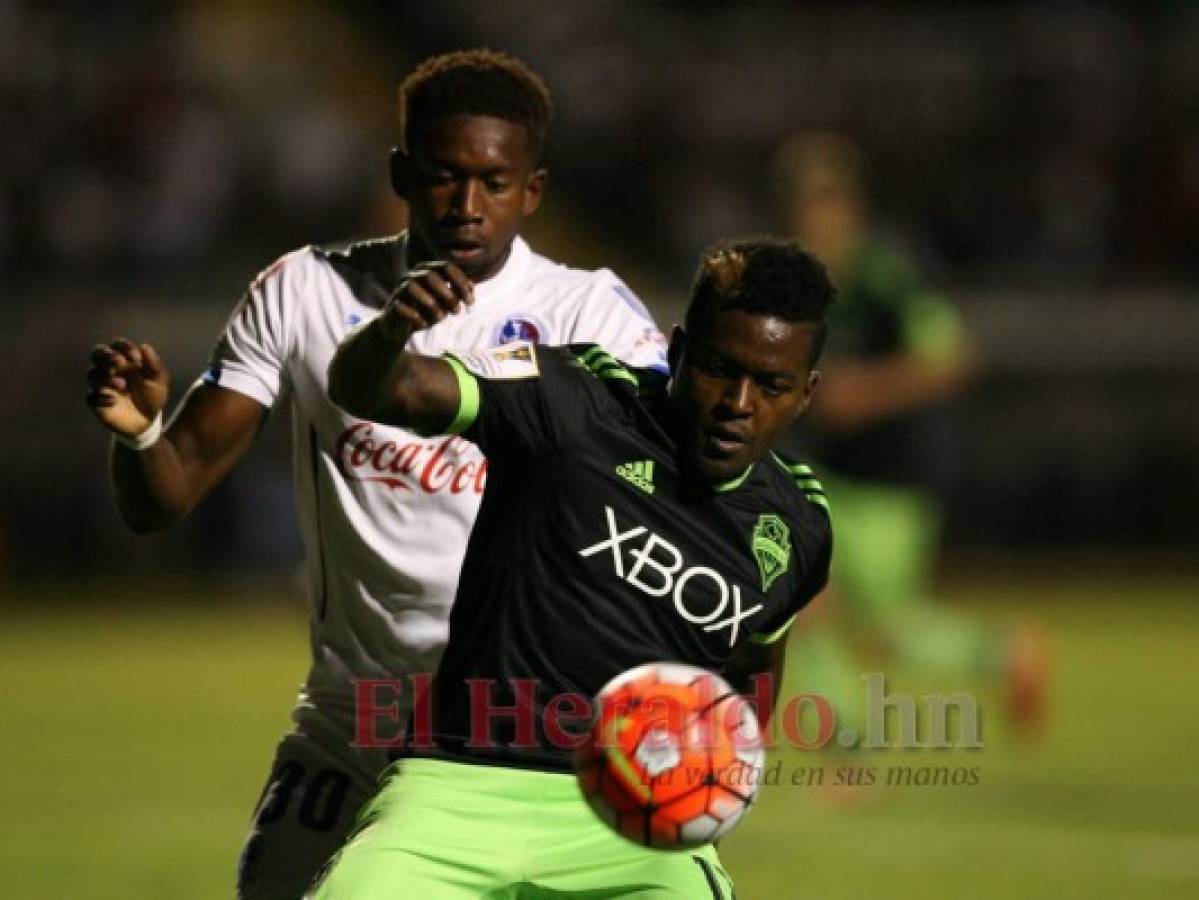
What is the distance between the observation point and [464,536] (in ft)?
17.4

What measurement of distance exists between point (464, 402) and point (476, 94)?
1.04 metres

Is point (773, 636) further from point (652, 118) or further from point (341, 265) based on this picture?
point (652, 118)

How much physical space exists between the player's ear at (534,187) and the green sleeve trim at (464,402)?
97cm

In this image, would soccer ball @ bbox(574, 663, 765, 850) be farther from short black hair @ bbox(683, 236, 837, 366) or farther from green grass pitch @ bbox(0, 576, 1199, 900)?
green grass pitch @ bbox(0, 576, 1199, 900)

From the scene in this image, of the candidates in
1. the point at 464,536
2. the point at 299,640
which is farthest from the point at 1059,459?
the point at 464,536

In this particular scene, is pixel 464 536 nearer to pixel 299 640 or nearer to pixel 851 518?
pixel 851 518

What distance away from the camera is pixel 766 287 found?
466 centimetres

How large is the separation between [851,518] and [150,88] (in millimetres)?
10205

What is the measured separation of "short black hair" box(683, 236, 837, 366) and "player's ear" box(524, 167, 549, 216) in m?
0.71

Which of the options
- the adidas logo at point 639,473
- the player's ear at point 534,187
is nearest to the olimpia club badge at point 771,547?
the adidas logo at point 639,473

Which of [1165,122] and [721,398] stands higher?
[1165,122]

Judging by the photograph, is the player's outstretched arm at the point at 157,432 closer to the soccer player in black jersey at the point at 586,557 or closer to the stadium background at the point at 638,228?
the soccer player in black jersey at the point at 586,557

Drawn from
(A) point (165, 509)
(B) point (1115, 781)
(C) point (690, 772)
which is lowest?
(C) point (690, 772)

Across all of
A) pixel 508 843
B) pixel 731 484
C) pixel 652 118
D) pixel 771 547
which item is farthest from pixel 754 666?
pixel 652 118
